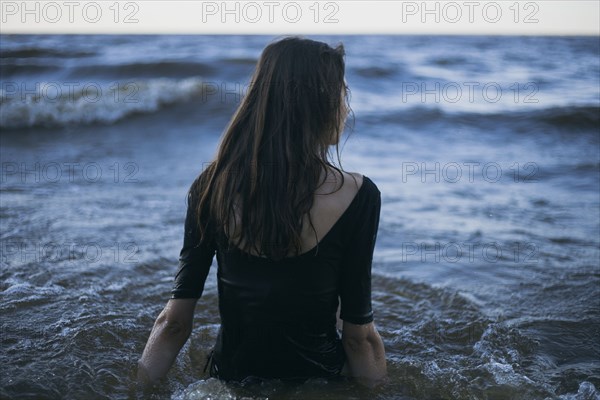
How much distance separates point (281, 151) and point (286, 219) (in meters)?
0.23

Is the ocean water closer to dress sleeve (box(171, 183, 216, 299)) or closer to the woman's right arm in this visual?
the woman's right arm

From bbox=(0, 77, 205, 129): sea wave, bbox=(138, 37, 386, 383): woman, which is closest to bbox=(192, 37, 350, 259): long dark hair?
bbox=(138, 37, 386, 383): woman

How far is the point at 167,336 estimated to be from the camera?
8.33 feet

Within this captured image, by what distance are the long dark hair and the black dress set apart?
0.31 feet

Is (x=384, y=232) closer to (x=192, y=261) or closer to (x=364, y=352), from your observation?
(x=364, y=352)

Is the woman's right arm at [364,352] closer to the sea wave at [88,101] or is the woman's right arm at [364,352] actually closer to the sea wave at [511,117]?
the sea wave at [511,117]

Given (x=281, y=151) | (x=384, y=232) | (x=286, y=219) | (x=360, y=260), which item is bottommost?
(x=384, y=232)

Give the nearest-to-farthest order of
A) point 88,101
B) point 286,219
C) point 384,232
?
point 286,219
point 384,232
point 88,101

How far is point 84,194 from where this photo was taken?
680 cm

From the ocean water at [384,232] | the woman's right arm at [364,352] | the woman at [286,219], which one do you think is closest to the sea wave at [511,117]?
the ocean water at [384,232]

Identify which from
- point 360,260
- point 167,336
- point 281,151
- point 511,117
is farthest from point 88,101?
point 360,260

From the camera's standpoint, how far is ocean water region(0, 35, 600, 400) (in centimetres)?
331

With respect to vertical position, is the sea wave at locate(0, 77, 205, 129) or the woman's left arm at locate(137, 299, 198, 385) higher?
the sea wave at locate(0, 77, 205, 129)

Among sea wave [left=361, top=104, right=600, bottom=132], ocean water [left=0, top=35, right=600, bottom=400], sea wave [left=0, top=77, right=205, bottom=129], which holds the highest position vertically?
sea wave [left=0, top=77, right=205, bottom=129]
